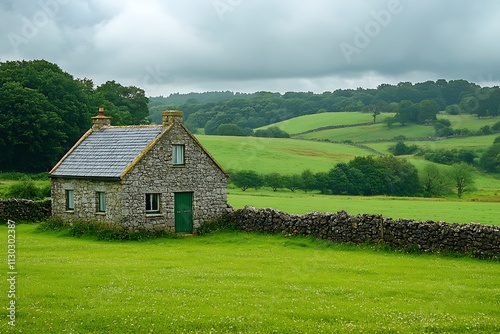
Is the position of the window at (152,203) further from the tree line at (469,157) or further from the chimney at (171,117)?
the tree line at (469,157)

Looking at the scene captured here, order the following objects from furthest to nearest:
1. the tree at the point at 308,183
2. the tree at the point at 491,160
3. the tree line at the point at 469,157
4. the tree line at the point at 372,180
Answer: the tree line at the point at 469,157
the tree at the point at 491,160
the tree at the point at 308,183
the tree line at the point at 372,180

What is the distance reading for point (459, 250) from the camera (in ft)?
79.8

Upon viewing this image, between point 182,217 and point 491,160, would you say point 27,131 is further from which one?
point 491,160

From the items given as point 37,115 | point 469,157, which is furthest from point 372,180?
point 37,115

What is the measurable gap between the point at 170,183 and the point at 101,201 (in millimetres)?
3575

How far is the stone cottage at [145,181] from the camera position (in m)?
31.6

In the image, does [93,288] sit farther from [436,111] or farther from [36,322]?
[436,111]

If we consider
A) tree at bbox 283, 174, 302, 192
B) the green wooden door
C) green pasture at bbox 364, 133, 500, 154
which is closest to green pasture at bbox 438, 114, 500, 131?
green pasture at bbox 364, 133, 500, 154

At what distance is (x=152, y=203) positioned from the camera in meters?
32.3

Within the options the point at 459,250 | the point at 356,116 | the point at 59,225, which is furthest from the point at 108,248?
the point at 356,116

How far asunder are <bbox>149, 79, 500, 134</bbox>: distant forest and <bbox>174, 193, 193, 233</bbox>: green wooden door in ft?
338

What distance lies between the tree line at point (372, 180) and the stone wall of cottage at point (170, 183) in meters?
39.4

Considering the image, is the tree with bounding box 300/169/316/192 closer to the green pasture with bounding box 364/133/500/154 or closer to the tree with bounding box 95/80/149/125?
the tree with bounding box 95/80/149/125

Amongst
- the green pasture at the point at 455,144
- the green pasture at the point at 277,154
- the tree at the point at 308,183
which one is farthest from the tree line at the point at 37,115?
the green pasture at the point at 455,144
